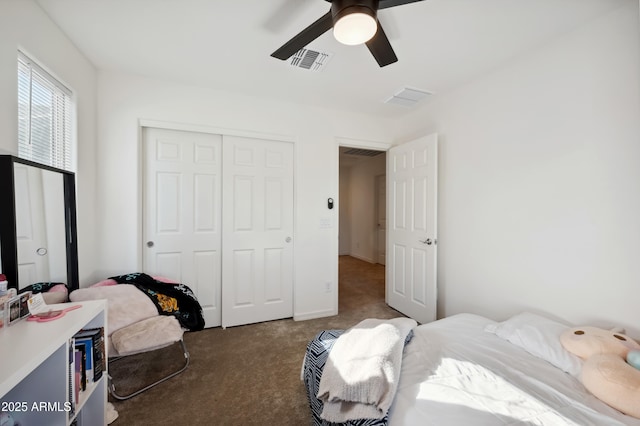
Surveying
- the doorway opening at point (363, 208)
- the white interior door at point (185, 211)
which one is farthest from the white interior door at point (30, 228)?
the doorway opening at point (363, 208)

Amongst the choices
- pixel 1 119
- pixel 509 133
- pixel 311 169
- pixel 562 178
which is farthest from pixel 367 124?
pixel 1 119

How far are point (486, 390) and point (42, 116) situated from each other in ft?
9.54

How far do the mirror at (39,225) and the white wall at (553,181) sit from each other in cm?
319

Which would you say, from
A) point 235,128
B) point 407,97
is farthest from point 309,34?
point 407,97

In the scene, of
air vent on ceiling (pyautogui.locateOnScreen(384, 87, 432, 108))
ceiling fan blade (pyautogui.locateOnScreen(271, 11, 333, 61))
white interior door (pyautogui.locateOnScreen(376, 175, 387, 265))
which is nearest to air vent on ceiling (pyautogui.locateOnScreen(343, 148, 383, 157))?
white interior door (pyautogui.locateOnScreen(376, 175, 387, 265))

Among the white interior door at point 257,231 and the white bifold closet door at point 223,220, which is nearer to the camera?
the white bifold closet door at point 223,220

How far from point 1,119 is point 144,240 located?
137 cm

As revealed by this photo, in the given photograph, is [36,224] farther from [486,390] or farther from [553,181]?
[553,181]

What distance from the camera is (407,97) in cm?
267

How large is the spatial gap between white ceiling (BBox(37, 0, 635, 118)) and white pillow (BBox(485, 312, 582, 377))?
1908 mm

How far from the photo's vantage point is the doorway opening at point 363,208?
18.8 ft

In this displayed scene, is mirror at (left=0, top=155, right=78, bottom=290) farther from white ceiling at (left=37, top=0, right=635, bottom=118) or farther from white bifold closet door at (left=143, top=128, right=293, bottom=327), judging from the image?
white ceiling at (left=37, top=0, right=635, bottom=118)

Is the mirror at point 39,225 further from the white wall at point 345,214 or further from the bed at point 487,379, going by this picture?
the white wall at point 345,214

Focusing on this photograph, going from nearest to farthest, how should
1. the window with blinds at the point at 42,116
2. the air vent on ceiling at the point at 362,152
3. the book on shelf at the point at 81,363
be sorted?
the book on shelf at the point at 81,363
the window with blinds at the point at 42,116
the air vent on ceiling at the point at 362,152
